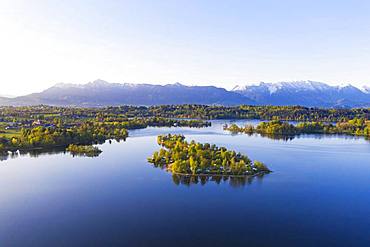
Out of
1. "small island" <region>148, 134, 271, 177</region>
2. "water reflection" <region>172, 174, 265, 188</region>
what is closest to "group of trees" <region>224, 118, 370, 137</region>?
"small island" <region>148, 134, 271, 177</region>

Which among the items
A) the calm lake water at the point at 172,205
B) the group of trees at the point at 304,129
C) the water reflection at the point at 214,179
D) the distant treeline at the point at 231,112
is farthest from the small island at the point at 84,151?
the distant treeline at the point at 231,112

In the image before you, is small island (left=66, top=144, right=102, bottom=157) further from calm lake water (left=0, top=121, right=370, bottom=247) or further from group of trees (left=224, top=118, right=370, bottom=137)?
group of trees (left=224, top=118, right=370, bottom=137)

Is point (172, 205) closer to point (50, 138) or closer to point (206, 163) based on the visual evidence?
point (206, 163)

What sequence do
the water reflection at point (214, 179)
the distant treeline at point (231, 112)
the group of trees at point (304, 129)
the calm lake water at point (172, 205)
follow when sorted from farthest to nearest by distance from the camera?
the distant treeline at point (231, 112) → the group of trees at point (304, 129) → the water reflection at point (214, 179) → the calm lake water at point (172, 205)

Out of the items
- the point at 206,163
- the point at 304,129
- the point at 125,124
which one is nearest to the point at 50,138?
the point at 206,163

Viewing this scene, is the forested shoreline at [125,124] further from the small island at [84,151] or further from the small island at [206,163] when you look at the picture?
the small island at [206,163]

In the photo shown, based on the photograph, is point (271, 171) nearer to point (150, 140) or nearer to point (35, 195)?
point (35, 195)

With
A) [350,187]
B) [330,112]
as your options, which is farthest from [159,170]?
[330,112]
